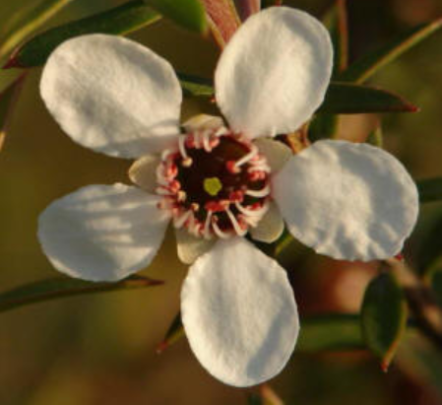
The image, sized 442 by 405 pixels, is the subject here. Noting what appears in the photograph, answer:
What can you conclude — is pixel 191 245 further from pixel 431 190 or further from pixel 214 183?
pixel 431 190

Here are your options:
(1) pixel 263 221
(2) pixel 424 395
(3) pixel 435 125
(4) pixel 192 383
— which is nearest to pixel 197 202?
(1) pixel 263 221

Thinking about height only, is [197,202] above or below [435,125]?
above

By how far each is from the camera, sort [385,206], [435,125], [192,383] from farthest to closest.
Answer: [192,383] → [435,125] → [385,206]

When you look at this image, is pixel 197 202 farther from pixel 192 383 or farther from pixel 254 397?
pixel 192 383

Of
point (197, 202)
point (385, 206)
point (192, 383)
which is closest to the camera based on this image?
point (385, 206)

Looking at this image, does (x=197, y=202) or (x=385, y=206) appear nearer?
(x=385, y=206)
